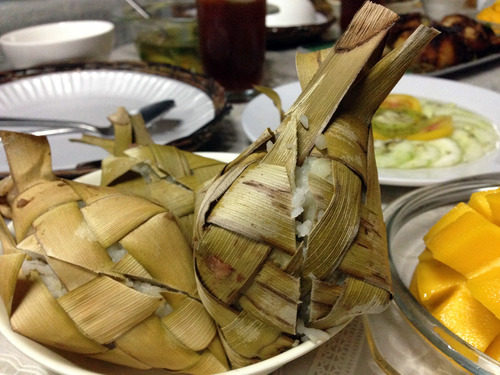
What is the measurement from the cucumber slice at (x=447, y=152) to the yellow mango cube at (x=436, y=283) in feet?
1.10

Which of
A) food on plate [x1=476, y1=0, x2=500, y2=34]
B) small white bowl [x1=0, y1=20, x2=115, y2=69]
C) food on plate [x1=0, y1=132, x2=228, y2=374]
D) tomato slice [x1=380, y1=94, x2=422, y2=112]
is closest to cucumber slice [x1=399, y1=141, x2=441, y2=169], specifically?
tomato slice [x1=380, y1=94, x2=422, y2=112]

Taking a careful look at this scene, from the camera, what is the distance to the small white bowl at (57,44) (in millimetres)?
1072

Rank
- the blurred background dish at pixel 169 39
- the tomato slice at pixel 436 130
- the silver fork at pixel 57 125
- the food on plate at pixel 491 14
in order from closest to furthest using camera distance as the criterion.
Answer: the silver fork at pixel 57 125 → the tomato slice at pixel 436 130 → the blurred background dish at pixel 169 39 → the food on plate at pixel 491 14

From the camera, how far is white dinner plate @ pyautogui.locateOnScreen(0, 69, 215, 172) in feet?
2.83

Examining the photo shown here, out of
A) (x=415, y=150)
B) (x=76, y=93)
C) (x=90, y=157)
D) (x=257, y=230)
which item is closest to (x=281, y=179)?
(x=257, y=230)

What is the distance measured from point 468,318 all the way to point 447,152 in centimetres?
46

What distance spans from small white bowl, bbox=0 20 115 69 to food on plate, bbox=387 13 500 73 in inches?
29.4

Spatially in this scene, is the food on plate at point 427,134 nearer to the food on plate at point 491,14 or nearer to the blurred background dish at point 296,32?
the blurred background dish at point 296,32

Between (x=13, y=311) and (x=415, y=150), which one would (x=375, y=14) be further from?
(x=415, y=150)

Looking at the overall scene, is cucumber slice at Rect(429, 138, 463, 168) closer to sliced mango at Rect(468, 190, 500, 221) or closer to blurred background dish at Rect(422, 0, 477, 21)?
sliced mango at Rect(468, 190, 500, 221)

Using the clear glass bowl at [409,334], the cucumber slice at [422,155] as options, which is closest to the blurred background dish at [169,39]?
the cucumber slice at [422,155]

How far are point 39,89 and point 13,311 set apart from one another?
731 millimetres

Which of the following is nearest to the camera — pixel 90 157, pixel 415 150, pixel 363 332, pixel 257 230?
pixel 257 230

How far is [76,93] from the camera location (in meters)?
0.98
